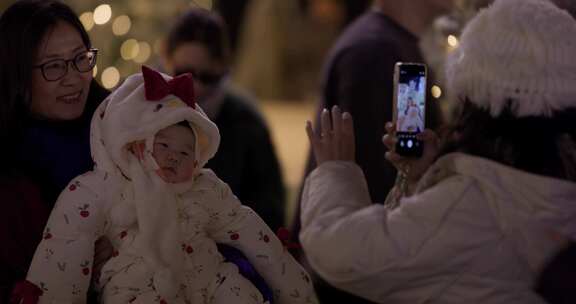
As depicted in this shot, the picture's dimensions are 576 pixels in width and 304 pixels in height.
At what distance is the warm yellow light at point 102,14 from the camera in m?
5.27

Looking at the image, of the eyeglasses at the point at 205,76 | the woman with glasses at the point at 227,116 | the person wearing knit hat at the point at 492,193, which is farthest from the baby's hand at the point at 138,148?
the eyeglasses at the point at 205,76

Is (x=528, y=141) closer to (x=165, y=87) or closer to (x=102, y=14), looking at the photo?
(x=165, y=87)

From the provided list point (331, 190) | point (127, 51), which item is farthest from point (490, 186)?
point (127, 51)

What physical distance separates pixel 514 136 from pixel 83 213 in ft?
3.22

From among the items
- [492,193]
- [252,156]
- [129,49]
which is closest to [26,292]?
[492,193]

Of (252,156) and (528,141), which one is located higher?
(528,141)

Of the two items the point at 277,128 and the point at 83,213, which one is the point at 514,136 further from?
the point at 277,128

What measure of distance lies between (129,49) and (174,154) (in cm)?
323

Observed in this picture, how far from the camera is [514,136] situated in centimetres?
216

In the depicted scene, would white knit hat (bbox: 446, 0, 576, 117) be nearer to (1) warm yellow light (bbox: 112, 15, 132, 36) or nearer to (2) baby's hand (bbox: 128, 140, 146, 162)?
(2) baby's hand (bbox: 128, 140, 146, 162)

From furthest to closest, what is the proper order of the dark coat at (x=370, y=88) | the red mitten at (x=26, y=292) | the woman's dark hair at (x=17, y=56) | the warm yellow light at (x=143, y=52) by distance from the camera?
the warm yellow light at (x=143, y=52) < the dark coat at (x=370, y=88) < the woman's dark hair at (x=17, y=56) < the red mitten at (x=26, y=292)

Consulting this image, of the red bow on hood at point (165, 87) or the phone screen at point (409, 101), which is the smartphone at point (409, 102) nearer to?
the phone screen at point (409, 101)

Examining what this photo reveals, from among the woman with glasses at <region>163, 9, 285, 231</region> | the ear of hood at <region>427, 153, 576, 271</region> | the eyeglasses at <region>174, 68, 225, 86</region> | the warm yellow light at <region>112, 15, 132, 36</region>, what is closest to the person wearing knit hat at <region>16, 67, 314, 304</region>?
the ear of hood at <region>427, 153, 576, 271</region>

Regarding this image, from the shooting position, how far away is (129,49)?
18.0 feet
